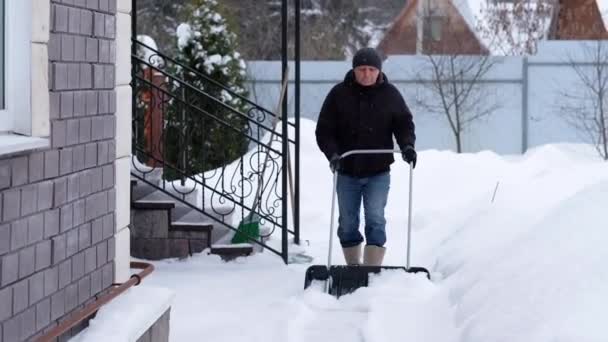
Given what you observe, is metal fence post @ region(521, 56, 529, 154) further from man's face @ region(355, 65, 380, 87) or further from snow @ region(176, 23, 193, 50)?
man's face @ region(355, 65, 380, 87)

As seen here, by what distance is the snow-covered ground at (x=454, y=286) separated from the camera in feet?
15.8

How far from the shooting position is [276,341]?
5.82 metres

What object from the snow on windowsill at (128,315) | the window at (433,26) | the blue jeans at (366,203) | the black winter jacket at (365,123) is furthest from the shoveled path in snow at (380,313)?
the window at (433,26)

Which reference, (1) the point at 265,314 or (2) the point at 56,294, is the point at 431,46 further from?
(2) the point at 56,294

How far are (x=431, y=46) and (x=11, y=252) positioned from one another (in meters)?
18.1

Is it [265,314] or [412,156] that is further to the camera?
[412,156]

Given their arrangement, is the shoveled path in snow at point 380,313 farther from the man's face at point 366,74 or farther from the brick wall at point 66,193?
the brick wall at point 66,193

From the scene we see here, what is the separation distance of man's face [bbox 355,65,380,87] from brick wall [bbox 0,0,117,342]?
2723 millimetres

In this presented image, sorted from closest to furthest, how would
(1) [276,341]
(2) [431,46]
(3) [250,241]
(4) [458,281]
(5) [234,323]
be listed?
(1) [276,341], (5) [234,323], (4) [458,281], (3) [250,241], (2) [431,46]

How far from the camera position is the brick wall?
11.9ft

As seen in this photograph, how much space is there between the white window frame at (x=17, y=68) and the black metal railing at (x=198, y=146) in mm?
4260

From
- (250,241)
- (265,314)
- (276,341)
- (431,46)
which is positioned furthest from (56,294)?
(431,46)

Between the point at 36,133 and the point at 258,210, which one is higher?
the point at 36,133

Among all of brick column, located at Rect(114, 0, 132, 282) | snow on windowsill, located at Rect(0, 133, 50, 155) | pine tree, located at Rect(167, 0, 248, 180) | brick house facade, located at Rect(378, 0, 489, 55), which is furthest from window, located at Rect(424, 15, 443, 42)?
snow on windowsill, located at Rect(0, 133, 50, 155)
